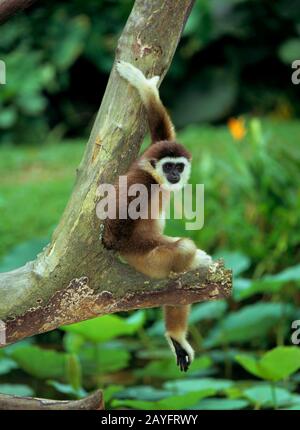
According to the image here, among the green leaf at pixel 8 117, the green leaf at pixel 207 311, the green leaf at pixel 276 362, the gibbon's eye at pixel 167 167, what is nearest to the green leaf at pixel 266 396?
the green leaf at pixel 276 362

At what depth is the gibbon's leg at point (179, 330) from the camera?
226 centimetres

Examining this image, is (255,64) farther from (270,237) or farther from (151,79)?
(151,79)

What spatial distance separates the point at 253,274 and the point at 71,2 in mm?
3572

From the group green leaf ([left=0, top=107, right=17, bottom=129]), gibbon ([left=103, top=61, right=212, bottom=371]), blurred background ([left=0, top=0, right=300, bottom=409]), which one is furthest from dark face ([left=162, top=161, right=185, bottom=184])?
green leaf ([left=0, top=107, right=17, bottom=129])

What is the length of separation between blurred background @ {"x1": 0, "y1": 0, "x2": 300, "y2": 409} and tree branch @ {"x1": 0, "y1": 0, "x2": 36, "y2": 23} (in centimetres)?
56

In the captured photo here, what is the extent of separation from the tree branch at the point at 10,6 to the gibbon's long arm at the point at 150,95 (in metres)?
0.27

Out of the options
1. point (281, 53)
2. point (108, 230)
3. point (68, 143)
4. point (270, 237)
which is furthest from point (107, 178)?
point (281, 53)

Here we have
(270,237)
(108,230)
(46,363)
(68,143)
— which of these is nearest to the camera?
(108,230)

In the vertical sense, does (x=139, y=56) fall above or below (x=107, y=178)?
above

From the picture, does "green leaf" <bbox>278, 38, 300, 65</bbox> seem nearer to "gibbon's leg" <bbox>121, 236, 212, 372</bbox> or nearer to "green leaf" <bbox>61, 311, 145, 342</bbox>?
"green leaf" <bbox>61, 311, 145, 342</bbox>

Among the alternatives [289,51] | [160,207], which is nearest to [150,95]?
[160,207]

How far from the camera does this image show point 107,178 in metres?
2.14

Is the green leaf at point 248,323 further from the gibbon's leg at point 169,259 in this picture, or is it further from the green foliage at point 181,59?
the green foliage at point 181,59

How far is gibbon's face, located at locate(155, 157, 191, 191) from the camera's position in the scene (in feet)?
6.91
